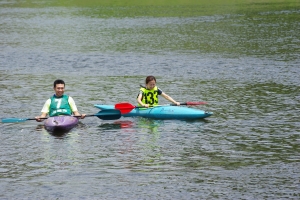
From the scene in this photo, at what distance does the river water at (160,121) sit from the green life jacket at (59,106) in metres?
0.69

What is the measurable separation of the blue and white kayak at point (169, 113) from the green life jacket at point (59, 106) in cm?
216

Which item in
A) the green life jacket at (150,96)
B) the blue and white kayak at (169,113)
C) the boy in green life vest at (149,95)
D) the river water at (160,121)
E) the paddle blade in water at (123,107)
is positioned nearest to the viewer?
the river water at (160,121)

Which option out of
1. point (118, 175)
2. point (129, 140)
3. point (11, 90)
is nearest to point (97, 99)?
point (11, 90)

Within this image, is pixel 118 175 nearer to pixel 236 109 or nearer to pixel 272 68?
pixel 236 109

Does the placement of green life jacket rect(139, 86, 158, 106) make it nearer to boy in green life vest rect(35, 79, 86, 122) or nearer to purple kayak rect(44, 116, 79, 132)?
boy in green life vest rect(35, 79, 86, 122)

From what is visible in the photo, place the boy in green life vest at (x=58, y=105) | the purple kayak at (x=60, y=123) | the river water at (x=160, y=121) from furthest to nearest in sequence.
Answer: the boy in green life vest at (x=58, y=105), the purple kayak at (x=60, y=123), the river water at (x=160, y=121)

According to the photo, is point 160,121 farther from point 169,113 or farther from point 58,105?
point 58,105

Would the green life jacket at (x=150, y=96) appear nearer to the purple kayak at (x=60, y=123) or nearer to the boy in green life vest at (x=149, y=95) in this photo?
the boy in green life vest at (x=149, y=95)

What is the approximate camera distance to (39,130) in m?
22.1

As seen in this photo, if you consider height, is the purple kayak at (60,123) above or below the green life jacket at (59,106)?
below

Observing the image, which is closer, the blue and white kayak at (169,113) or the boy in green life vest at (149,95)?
the blue and white kayak at (169,113)

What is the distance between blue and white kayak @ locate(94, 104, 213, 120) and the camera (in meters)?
23.1

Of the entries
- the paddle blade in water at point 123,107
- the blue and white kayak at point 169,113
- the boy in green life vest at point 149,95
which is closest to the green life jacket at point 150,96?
the boy in green life vest at point 149,95

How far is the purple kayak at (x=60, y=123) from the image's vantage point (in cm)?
2150
